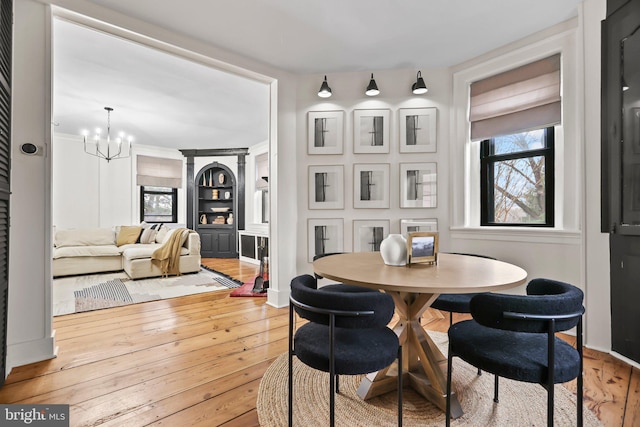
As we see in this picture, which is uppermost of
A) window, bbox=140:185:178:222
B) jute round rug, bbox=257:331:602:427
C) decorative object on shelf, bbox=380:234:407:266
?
window, bbox=140:185:178:222

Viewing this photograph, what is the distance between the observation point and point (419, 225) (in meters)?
3.25

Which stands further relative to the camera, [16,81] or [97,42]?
[97,42]

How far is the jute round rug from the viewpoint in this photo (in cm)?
146

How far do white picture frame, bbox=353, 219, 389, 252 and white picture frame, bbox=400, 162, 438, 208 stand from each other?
12.7 inches

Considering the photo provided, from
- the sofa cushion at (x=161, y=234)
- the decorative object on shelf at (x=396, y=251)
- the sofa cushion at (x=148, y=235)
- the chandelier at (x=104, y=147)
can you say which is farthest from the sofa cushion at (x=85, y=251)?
the decorative object on shelf at (x=396, y=251)

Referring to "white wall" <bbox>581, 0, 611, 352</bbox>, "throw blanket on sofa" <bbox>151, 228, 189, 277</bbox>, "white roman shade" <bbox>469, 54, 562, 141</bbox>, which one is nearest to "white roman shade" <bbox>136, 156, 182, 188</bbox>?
"throw blanket on sofa" <bbox>151, 228, 189, 277</bbox>

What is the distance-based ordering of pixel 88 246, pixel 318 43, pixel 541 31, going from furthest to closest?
pixel 88 246, pixel 318 43, pixel 541 31

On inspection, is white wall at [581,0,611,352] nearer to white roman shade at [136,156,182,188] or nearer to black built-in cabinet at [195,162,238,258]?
black built-in cabinet at [195,162,238,258]

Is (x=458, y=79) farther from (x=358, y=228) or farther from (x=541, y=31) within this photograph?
(x=358, y=228)

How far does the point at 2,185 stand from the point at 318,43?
2.60m

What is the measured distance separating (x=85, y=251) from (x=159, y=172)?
272cm

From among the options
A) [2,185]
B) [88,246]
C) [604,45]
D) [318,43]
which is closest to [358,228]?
[318,43]

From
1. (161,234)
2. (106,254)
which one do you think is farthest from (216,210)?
(106,254)

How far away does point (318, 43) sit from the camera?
282 cm
